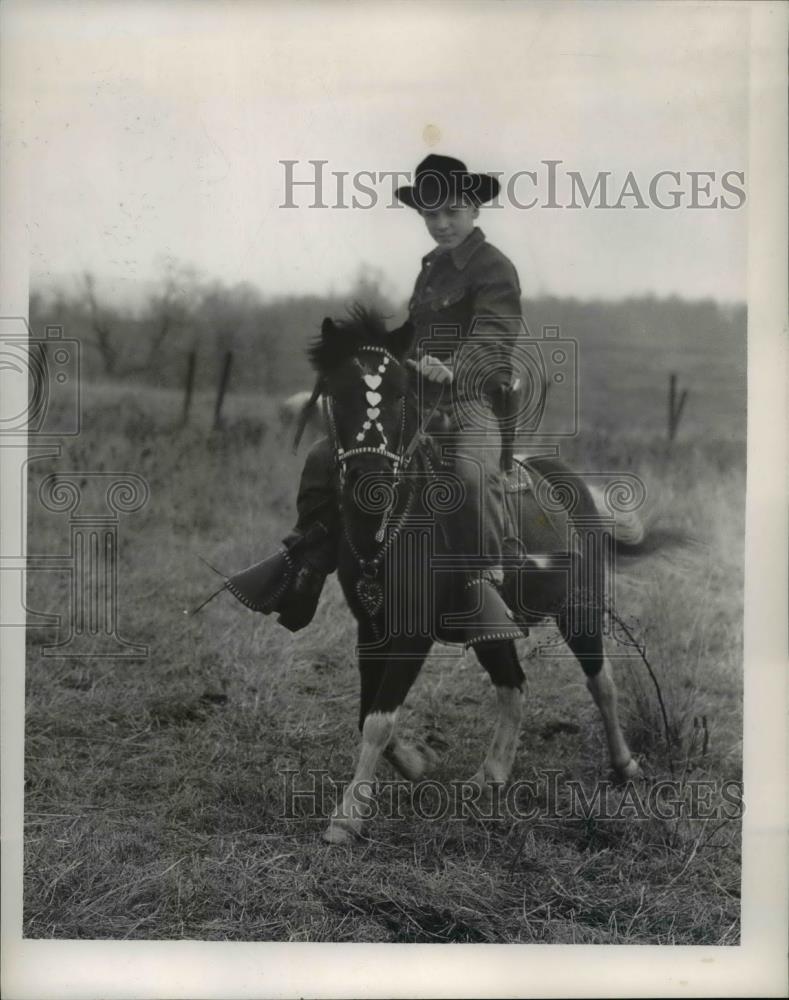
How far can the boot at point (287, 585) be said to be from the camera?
12.6ft

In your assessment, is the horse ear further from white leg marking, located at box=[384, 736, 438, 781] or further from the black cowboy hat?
white leg marking, located at box=[384, 736, 438, 781]

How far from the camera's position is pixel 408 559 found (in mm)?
3725

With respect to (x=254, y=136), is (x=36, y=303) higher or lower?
lower

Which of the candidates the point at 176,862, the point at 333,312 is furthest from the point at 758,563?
the point at 176,862

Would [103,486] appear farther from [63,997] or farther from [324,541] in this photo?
[63,997]

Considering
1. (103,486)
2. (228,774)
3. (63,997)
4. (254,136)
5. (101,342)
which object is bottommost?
(63,997)

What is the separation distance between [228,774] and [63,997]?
916 millimetres

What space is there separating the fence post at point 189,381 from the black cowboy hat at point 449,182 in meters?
0.98

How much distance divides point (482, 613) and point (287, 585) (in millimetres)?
691

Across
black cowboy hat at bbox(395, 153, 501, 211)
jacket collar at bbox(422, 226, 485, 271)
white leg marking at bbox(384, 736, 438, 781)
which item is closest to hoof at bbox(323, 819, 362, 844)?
white leg marking at bbox(384, 736, 438, 781)

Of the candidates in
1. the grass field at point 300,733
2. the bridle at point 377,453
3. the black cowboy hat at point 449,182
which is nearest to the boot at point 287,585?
the grass field at point 300,733

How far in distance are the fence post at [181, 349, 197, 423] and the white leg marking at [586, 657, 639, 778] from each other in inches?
67.7

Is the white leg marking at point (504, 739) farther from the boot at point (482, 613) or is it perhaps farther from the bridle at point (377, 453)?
the bridle at point (377, 453)

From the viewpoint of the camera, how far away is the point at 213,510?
3.95 meters
